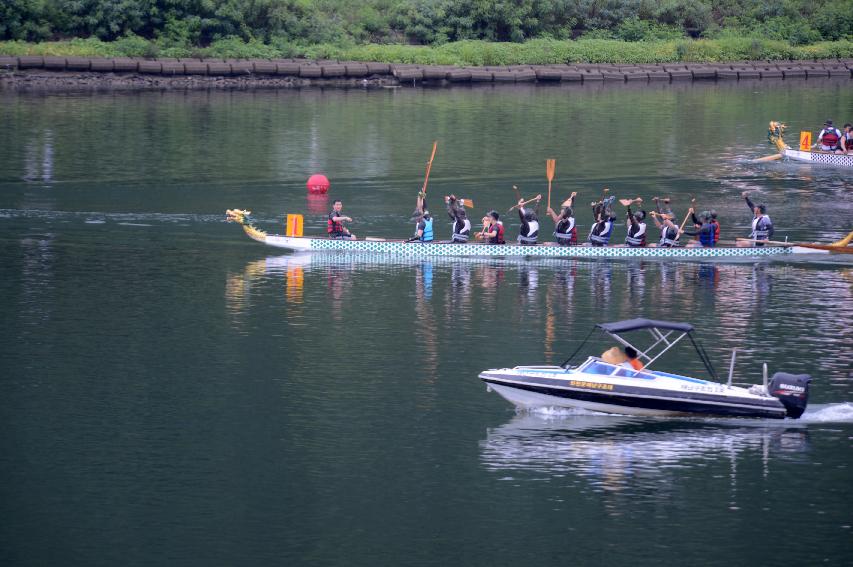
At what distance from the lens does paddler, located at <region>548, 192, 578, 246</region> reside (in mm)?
48000

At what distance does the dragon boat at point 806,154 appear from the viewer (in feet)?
231

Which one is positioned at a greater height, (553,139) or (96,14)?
(96,14)

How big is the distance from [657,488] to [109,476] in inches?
484

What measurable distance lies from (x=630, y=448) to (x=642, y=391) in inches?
58.7

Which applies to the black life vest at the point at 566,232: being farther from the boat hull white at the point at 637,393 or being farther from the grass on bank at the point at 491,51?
the grass on bank at the point at 491,51

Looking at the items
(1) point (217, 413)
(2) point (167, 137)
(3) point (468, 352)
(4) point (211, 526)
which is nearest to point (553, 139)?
(2) point (167, 137)

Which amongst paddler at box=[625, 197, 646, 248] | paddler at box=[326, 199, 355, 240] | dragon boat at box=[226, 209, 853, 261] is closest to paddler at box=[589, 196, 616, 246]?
dragon boat at box=[226, 209, 853, 261]

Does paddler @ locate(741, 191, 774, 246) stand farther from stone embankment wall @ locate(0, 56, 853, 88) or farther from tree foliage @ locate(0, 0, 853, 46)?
tree foliage @ locate(0, 0, 853, 46)

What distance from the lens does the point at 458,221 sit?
48.7 m

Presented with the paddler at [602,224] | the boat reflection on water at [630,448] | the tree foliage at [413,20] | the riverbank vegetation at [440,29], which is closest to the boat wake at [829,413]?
the boat reflection on water at [630,448]

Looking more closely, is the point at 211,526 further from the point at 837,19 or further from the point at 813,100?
the point at 837,19

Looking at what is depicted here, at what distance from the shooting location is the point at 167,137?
249ft

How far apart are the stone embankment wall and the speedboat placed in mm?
69245

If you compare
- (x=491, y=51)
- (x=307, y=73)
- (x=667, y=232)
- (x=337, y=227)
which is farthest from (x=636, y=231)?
(x=491, y=51)
